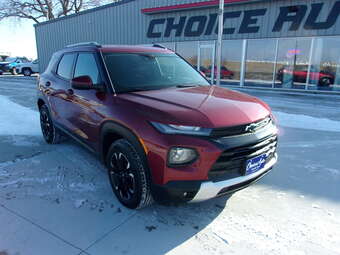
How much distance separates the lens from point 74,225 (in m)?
2.53

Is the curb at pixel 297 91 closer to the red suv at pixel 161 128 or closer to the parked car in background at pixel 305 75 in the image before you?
the parked car in background at pixel 305 75

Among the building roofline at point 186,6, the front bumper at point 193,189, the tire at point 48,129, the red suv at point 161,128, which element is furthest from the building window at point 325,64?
the front bumper at point 193,189

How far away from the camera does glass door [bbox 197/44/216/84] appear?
48.4 feet

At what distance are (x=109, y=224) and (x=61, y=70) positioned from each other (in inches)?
108

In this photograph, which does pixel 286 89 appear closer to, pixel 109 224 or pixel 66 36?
pixel 109 224

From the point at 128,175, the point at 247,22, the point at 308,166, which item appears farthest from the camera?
the point at 247,22

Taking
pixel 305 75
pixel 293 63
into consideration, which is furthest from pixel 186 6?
pixel 305 75

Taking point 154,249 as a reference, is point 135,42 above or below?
above

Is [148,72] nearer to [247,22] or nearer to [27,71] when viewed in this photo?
[247,22]

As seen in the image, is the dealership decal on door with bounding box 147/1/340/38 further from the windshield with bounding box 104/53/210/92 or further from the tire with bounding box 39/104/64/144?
the tire with bounding box 39/104/64/144

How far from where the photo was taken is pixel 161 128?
2.24 m

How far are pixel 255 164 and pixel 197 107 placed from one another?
774 mm

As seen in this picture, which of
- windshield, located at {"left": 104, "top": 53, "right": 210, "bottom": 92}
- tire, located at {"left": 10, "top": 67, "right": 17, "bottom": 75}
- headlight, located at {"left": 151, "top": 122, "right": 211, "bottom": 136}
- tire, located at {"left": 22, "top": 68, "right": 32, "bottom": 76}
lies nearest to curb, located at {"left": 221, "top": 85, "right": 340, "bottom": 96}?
windshield, located at {"left": 104, "top": 53, "right": 210, "bottom": 92}

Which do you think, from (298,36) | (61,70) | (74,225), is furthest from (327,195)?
(298,36)
